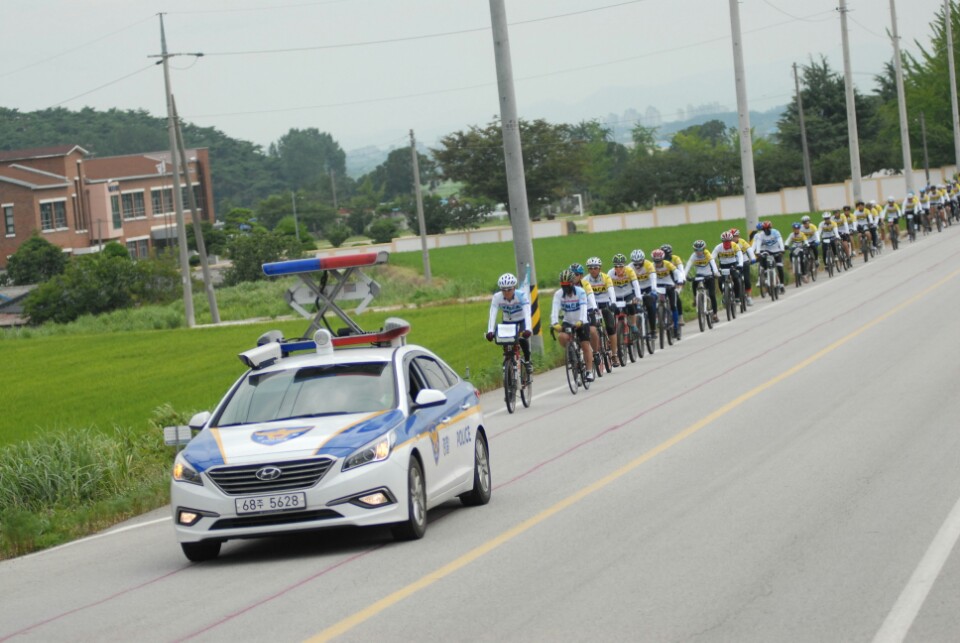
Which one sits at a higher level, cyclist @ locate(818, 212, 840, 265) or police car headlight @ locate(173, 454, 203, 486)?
cyclist @ locate(818, 212, 840, 265)

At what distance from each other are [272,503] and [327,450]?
527mm

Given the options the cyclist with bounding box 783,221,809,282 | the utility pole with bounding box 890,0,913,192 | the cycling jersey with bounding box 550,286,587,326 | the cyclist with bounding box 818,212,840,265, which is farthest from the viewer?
the utility pole with bounding box 890,0,913,192

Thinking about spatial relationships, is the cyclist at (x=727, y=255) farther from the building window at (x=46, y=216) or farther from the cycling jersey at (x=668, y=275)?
the building window at (x=46, y=216)

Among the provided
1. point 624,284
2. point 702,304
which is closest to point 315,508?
point 624,284

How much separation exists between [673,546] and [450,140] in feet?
373

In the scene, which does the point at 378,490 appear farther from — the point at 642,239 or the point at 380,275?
the point at 642,239

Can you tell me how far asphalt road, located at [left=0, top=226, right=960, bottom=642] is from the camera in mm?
7996

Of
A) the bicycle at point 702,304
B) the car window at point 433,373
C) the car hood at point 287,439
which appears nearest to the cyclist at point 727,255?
the bicycle at point 702,304

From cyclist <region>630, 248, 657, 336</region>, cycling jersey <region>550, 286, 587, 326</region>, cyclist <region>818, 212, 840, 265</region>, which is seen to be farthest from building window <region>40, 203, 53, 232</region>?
cycling jersey <region>550, 286, 587, 326</region>

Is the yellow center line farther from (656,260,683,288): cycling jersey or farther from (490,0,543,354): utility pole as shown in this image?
(490,0,543,354): utility pole

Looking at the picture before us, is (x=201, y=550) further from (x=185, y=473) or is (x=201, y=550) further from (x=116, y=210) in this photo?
(x=116, y=210)

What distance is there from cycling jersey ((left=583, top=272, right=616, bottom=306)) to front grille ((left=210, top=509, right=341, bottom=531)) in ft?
47.3

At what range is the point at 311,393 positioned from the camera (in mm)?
11648

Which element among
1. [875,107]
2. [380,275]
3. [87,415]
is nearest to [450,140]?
[875,107]
